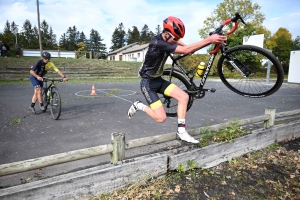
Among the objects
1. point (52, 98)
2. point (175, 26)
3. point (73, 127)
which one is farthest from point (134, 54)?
point (175, 26)

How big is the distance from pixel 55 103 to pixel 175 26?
5.29m

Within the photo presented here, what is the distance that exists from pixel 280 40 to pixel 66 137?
202 ft

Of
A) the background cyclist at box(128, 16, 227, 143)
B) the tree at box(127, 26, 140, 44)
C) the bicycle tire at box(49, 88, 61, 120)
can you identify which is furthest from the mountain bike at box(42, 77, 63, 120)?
the tree at box(127, 26, 140, 44)

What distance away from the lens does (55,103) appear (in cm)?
674

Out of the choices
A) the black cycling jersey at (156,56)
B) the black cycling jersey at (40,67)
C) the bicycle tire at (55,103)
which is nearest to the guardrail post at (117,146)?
the black cycling jersey at (156,56)

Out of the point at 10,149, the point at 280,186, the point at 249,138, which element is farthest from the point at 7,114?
the point at 280,186

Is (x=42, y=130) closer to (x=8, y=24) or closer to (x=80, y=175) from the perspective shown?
(x=80, y=175)

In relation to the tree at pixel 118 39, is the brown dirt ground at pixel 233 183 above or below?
below

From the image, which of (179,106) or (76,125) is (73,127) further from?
(179,106)

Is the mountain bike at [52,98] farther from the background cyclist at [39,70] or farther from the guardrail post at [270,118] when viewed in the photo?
the guardrail post at [270,118]

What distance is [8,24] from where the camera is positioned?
113750 mm

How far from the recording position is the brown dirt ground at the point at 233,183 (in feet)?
9.50

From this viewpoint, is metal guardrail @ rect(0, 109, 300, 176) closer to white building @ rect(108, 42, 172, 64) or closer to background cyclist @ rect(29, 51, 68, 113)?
background cyclist @ rect(29, 51, 68, 113)

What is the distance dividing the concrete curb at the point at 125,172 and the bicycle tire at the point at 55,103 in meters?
4.37
